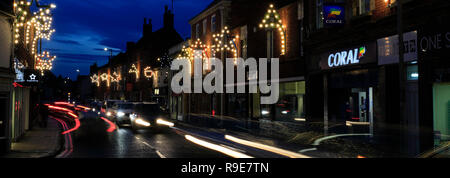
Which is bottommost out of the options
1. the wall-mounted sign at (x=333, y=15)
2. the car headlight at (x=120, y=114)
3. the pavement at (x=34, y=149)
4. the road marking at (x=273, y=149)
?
the pavement at (x=34, y=149)

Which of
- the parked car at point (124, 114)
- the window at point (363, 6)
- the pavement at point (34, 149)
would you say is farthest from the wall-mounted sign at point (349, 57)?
the pavement at point (34, 149)

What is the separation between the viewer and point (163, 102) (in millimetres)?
54719

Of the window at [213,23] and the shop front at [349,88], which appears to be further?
the window at [213,23]

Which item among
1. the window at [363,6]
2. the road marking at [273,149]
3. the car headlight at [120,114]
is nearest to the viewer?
the road marking at [273,149]

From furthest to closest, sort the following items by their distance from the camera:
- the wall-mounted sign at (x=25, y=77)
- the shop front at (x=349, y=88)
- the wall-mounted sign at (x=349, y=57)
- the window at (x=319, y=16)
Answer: the window at (x=319, y=16) → the shop front at (x=349, y=88) → the wall-mounted sign at (x=349, y=57) → the wall-mounted sign at (x=25, y=77)

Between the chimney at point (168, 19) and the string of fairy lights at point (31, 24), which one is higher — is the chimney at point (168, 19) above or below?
above

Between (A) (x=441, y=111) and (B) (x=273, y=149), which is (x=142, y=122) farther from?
(A) (x=441, y=111)

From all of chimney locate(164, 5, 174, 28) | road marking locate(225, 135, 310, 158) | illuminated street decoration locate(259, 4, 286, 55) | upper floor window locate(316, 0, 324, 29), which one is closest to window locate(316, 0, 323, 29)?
upper floor window locate(316, 0, 324, 29)

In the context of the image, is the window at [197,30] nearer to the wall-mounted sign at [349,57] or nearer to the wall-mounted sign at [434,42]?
the wall-mounted sign at [349,57]

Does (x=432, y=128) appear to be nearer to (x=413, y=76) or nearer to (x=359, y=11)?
(x=413, y=76)

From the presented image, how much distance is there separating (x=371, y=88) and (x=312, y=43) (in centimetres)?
468

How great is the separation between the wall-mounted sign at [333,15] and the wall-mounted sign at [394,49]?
Answer: 2566 mm

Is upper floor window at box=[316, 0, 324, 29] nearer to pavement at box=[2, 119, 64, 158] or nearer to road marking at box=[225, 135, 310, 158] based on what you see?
road marking at box=[225, 135, 310, 158]

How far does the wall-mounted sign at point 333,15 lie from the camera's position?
19.1 meters
